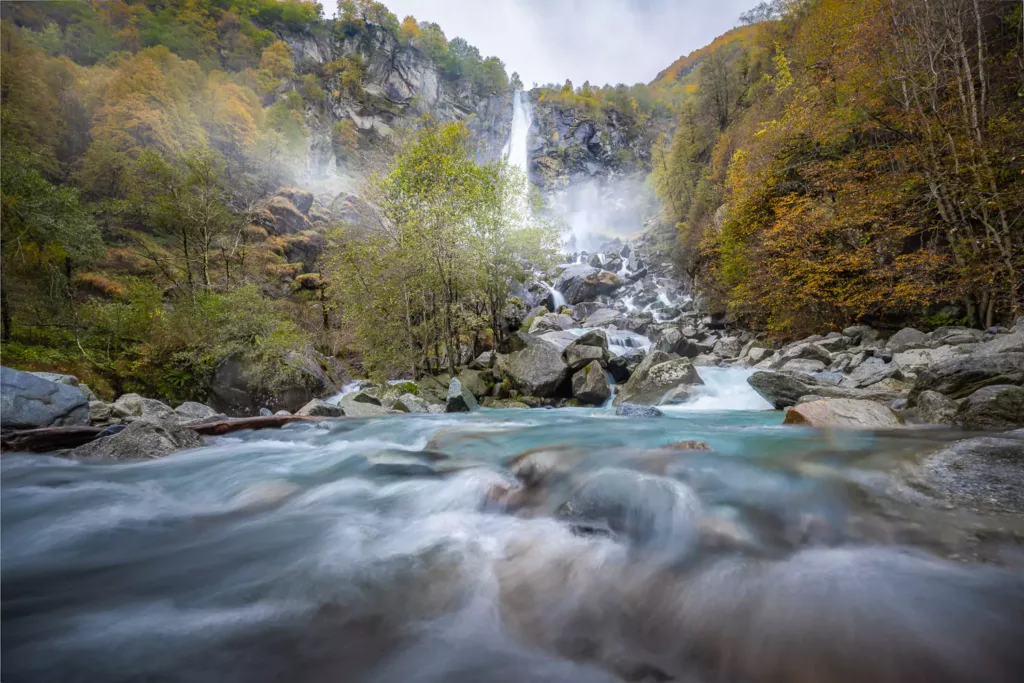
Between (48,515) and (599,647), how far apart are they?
12.3 feet

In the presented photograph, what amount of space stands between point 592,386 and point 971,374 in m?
6.87

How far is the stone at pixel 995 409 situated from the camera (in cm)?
356

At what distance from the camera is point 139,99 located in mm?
26719

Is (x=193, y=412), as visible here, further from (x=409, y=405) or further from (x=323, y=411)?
(x=409, y=405)

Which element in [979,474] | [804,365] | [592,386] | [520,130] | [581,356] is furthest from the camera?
[520,130]

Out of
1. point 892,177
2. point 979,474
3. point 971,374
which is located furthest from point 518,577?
point 892,177

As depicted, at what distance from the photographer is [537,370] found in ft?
36.4

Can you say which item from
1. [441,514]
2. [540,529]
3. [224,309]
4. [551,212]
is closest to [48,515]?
[441,514]

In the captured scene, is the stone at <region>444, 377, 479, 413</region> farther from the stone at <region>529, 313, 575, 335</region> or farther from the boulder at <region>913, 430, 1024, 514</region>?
the stone at <region>529, 313, 575, 335</region>

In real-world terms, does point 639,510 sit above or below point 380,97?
below

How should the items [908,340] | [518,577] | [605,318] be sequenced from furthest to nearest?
[605,318]
[908,340]
[518,577]

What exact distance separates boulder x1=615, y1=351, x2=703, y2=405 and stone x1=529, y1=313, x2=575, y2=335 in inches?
393

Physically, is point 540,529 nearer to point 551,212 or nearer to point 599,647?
point 599,647

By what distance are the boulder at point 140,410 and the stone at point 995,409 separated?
10023mm
